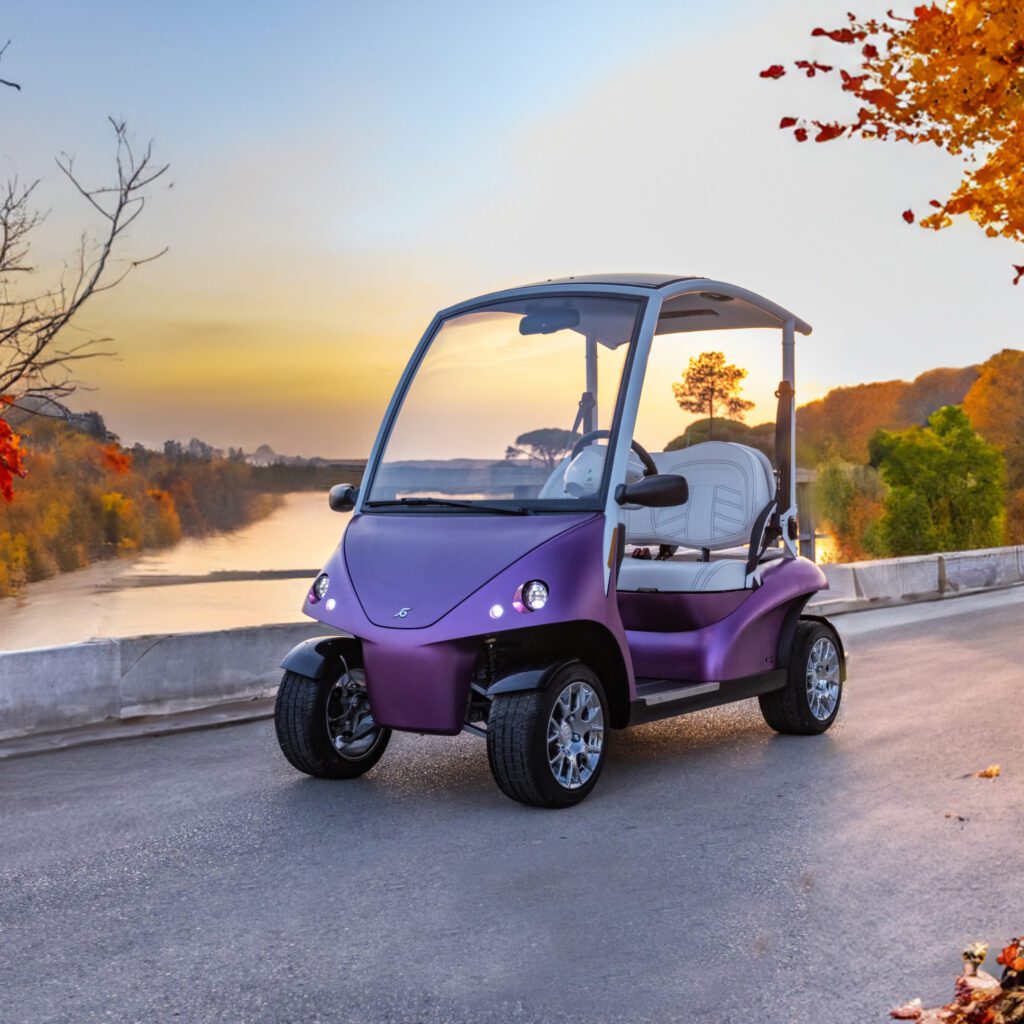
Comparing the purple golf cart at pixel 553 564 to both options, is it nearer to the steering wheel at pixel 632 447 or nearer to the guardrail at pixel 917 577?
the steering wheel at pixel 632 447

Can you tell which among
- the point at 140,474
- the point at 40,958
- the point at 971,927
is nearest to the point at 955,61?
the point at 971,927

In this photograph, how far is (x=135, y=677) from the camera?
7.99 m

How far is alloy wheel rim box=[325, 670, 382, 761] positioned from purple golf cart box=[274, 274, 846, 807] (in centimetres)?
1

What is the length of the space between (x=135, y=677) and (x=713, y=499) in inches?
138

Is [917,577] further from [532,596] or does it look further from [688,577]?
[532,596]

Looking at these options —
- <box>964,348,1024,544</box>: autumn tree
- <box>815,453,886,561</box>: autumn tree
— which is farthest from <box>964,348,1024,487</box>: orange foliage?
<box>815,453,886,561</box>: autumn tree

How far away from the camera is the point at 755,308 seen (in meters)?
7.52

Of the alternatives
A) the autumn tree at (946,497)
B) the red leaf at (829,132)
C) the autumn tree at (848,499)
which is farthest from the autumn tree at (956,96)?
the autumn tree at (848,499)

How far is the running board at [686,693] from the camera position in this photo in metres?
6.24

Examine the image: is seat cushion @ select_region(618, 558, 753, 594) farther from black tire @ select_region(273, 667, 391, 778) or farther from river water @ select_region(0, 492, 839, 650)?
river water @ select_region(0, 492, 839, 650)

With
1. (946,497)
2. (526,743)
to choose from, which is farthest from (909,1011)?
(946,497)

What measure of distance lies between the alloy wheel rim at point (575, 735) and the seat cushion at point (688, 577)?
1.15 m

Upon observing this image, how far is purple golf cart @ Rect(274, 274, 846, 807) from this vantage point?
18.8ft

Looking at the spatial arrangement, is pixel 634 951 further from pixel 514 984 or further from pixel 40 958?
pixel 40 958
